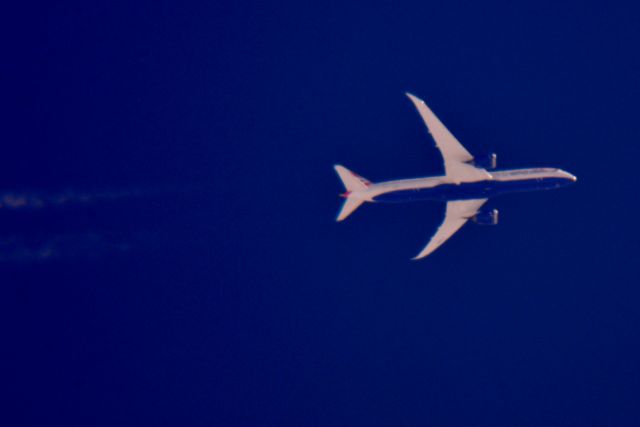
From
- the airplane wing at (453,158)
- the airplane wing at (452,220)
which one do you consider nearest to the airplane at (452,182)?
the airplane wing at (453,158)

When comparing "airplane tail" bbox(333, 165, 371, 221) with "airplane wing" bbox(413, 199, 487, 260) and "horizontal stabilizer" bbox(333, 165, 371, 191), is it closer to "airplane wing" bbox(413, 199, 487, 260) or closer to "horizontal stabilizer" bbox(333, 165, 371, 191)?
"horizontal stabilizer" bbox(333, 165, 371, 191)

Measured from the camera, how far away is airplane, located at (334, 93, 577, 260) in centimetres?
3803

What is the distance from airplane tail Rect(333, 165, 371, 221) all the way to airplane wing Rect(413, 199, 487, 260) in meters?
4.94

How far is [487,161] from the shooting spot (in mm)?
37562

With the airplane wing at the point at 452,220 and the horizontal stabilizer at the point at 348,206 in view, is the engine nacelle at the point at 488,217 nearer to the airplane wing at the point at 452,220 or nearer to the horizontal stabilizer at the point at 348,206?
the airplane wing at the point at 452,220

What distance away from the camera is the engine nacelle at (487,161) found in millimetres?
37469

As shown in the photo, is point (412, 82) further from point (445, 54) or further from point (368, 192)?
point (368, 192)

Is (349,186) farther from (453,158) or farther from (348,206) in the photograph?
(453,158)

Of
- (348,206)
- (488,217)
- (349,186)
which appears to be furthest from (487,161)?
(348,206)

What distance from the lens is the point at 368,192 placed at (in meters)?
38.5

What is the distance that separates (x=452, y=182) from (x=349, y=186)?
5740 millimetres

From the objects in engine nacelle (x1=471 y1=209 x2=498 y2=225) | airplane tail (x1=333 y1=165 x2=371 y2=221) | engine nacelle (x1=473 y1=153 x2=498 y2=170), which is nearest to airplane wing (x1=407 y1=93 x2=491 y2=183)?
engine nacelle (x1=473 y1=153 x2=498 y2=170)

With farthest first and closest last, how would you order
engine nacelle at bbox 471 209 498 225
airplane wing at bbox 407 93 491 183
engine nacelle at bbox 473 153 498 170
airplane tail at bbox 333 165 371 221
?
1. engine nacelle at bbox 471 209 498 225
2. airplane tail at bbox 333 165 371 221
3. airplane wing at bbox 407 93 491 183
4. engine nacelle at bbox 473 153 498 170

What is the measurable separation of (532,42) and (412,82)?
7766 mm
